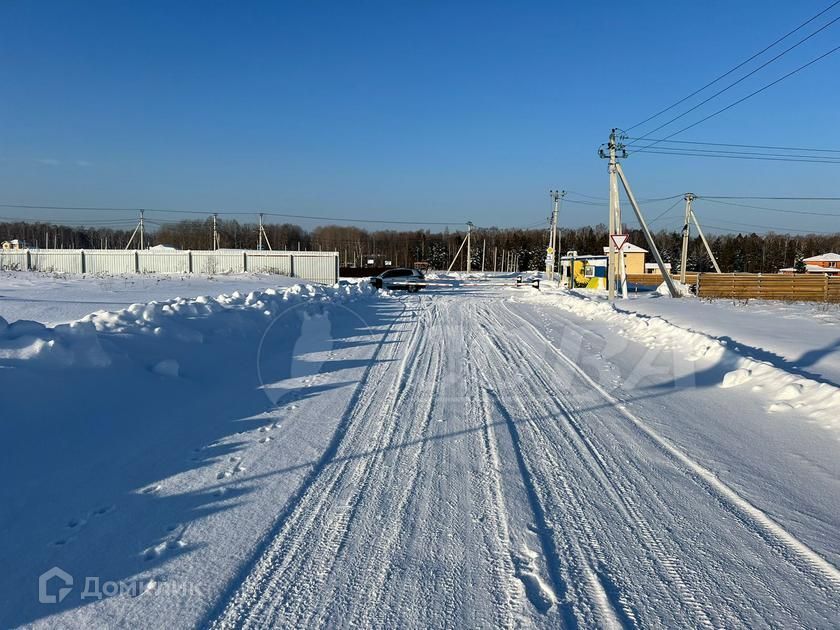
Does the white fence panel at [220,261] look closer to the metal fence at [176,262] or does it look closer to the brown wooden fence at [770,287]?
the metal fence at [176,262]

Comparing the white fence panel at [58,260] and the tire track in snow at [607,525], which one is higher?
the white fence panel at [58,260]

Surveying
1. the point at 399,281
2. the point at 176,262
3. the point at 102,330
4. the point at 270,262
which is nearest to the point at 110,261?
the point at 176,262

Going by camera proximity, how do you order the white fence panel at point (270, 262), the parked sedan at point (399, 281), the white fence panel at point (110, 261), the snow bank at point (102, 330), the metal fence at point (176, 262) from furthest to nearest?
1. the white fence panel at point (270, 262)
2. the white fence panel at point (110, 261)
3. the metal fence at point (176, 262)
4. the parked sedan at point (399, 281)
5. the snow bank at point (102, 330)

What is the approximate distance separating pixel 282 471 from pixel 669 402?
5.76 m

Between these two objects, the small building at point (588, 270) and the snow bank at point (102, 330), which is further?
the small building at point (588, 270)

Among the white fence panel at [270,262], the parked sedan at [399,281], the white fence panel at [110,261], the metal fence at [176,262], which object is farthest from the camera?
the white fence panel at [270,262]

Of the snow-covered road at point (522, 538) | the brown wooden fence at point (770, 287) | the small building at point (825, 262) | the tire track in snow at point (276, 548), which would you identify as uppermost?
the small building at point (825, 262)

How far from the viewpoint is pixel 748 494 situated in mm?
4992

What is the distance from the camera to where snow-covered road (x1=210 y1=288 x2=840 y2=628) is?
328cm

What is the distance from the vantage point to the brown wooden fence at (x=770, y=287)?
37156 mm

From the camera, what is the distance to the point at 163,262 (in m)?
45.0

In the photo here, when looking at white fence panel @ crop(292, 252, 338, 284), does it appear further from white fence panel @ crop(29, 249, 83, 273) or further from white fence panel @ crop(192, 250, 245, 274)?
white fence panel @ crop(29, 249, 83, 273)

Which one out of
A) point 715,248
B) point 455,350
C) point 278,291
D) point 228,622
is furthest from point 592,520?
point 715,248

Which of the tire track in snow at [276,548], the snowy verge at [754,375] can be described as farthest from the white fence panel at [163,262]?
the tire track in snow at [276,548]
